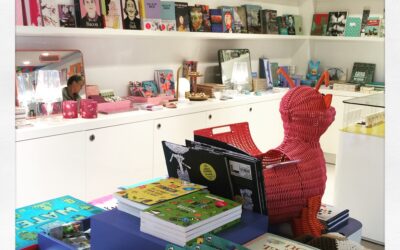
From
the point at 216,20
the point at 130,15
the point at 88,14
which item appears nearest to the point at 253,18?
the point at 216,20

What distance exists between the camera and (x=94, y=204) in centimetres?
178

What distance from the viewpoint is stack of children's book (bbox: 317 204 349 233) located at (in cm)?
161

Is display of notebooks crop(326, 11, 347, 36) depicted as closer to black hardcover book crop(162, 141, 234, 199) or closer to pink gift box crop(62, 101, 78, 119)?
pink gift box crop(62, 101, 78, 119)

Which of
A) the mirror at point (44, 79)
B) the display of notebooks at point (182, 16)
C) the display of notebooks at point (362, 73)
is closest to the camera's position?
the mirror at point (44, 79)

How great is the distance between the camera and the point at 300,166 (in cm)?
152

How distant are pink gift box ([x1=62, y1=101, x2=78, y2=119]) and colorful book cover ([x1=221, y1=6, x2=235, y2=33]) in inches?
75.1

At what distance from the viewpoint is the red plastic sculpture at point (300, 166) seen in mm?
1468

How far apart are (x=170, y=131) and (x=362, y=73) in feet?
9.28

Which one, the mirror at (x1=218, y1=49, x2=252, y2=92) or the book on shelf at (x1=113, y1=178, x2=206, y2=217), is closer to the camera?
the book on shelf at (x1=113, y1=178, x2=206, y2=217)

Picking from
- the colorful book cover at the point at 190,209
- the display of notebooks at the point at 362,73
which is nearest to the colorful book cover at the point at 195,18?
the display of notebooks at the point at 362,73

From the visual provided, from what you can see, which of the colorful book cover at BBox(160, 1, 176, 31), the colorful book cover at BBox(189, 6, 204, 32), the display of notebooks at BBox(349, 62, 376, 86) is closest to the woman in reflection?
the colorful book cover at BBox(160, 1, 176, 31)
